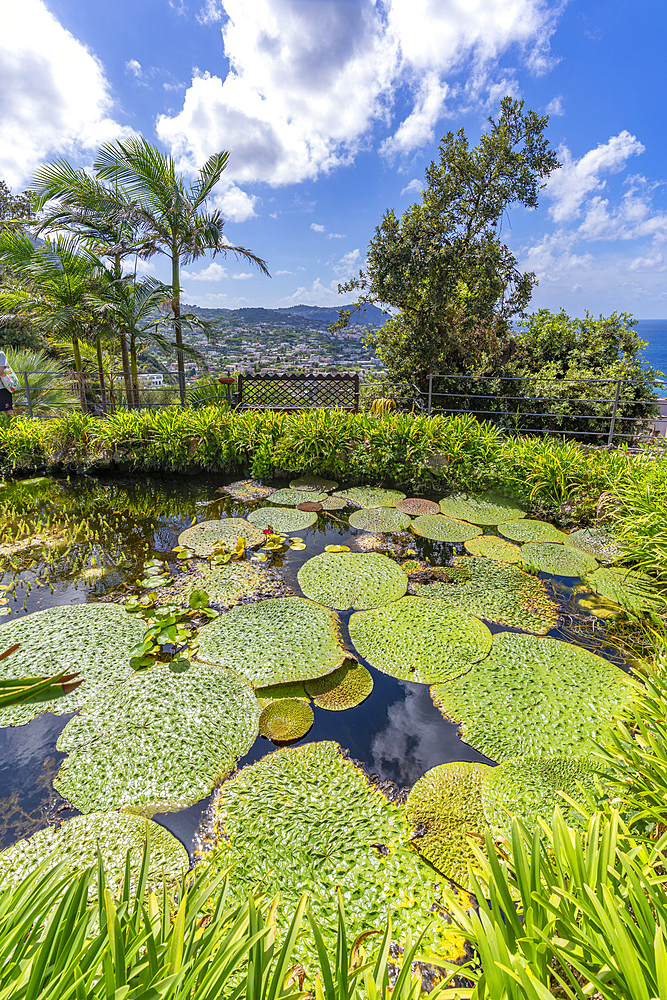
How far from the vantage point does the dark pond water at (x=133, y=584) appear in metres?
1.90

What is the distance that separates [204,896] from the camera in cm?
89

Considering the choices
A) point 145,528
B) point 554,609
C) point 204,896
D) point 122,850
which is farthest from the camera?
point 145,528

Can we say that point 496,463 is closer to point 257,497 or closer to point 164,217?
point 257,497

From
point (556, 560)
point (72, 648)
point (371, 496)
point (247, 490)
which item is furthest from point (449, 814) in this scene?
point (247, 490)

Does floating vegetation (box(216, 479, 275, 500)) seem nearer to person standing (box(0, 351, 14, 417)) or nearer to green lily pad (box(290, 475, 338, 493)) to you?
green lily pad (box(290, 475, 338, 493))

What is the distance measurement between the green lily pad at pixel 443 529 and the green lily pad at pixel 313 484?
143 cm

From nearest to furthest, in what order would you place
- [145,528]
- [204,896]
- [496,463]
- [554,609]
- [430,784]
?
[204,896]
[430,784]
[554,609]
[145,528]
[496,463]

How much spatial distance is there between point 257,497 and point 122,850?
396 cm

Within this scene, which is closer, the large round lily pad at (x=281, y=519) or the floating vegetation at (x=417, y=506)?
the large round lily pad at (x=281, y=519)

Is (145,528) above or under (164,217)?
under

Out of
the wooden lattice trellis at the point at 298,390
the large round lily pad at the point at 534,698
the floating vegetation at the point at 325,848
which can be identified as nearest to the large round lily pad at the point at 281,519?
the large round lily pad at the point at 534,698

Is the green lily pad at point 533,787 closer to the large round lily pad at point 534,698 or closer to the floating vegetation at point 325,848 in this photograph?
the large round lily pad at point 534,698

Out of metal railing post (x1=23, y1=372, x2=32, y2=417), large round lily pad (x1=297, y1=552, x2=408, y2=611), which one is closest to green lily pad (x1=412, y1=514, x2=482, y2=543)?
large round lily pad (x1=297, y1=552, x2=408, y2=611)

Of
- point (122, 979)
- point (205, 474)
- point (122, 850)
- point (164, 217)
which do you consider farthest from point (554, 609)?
point (164, 217)
